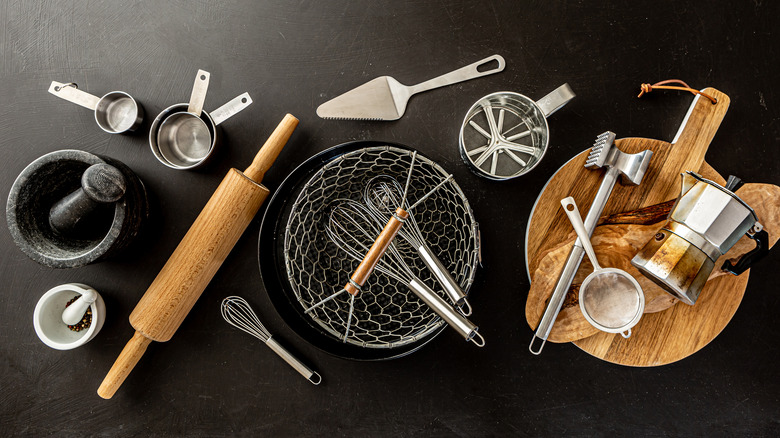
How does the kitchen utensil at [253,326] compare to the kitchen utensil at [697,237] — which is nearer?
the kitchen utensil at [697,237]

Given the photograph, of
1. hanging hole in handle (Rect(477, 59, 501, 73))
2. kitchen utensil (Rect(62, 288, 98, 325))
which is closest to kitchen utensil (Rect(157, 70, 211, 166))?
kitchen utensil (Rect(62, 288, 98, 325))

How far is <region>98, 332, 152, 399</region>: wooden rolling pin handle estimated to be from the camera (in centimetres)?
67

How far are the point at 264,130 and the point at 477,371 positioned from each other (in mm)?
588

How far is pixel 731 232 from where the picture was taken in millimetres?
542

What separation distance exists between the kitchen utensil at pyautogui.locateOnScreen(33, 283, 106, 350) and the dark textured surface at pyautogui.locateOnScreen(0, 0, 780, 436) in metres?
0.04

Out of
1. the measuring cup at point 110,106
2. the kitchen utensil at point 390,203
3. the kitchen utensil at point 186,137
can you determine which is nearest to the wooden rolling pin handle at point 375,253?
the kitchen utensil at point 390,203

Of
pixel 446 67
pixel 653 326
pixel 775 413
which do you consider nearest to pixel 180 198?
pixel 446 67

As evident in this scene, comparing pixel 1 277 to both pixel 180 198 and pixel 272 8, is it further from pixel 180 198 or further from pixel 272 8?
pixel 272 8

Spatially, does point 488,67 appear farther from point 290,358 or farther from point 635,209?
point 290,358

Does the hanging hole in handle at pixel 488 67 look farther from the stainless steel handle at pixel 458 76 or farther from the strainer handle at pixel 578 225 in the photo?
the strainer handle at pixel 578 225

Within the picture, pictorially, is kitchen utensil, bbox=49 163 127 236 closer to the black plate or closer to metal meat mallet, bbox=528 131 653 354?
the black plate

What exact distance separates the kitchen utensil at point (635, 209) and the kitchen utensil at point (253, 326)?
0.40 metres

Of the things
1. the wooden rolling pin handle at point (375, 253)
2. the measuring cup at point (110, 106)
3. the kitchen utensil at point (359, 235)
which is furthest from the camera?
the measuring cup at point (110, 106)

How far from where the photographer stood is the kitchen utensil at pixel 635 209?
2.08 feet
